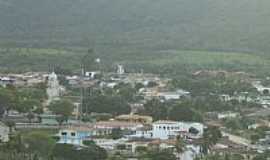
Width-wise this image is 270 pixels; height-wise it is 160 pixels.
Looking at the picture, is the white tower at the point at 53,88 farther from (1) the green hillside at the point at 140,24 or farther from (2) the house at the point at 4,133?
(1) the green hillside at the point at 140,24

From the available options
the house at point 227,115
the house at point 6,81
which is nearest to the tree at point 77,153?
the house at point 227,115

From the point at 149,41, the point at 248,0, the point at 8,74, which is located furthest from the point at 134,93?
the point at 248,0

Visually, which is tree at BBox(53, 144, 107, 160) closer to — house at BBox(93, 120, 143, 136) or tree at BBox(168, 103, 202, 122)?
house at BBox(93, 120, 143, 136)

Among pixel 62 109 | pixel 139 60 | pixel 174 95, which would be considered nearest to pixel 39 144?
pixel 62 109

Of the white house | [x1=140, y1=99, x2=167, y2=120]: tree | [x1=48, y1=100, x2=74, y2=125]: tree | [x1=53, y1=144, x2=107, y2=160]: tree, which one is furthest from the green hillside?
[x1=53, y1=144, x2=107, y2=160]: tree

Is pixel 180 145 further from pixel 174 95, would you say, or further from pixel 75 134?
pixel 174 95

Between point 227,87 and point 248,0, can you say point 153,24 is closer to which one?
point 248,0
